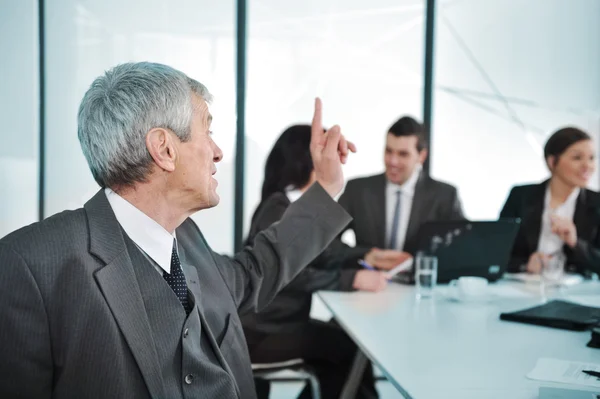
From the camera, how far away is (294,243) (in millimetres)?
1786

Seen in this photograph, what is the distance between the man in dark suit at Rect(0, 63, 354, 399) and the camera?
111 centimetres

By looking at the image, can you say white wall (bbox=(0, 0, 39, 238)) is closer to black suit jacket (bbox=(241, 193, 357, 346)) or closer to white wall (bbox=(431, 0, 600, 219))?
black suit jacket (bbox=(241, 193, 357, 346))

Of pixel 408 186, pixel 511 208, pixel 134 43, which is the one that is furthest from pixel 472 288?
pixel 134 43

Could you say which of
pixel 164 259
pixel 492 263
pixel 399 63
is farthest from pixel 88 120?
pixel 399 63

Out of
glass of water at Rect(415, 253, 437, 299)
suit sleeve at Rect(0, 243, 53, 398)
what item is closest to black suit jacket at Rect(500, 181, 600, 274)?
glass of water at Rect(415, 253, 437, 299)

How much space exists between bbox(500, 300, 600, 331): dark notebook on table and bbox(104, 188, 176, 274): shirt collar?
125 cm

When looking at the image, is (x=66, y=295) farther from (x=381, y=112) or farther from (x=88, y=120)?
(x=381, y=112)

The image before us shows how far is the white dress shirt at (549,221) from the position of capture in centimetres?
345

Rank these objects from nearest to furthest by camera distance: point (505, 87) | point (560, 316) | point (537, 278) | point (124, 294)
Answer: point (124, 294) < point (560, 316) < point (537, 278) < point (505, 87)

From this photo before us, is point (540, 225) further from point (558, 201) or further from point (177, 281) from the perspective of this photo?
point (177, 281)

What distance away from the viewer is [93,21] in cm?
454

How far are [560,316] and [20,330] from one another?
1.62m

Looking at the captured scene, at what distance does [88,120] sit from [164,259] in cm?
33

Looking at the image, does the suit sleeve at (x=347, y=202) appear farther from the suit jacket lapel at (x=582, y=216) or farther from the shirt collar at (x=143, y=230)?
the shirt collar at (x=143, y=230)
